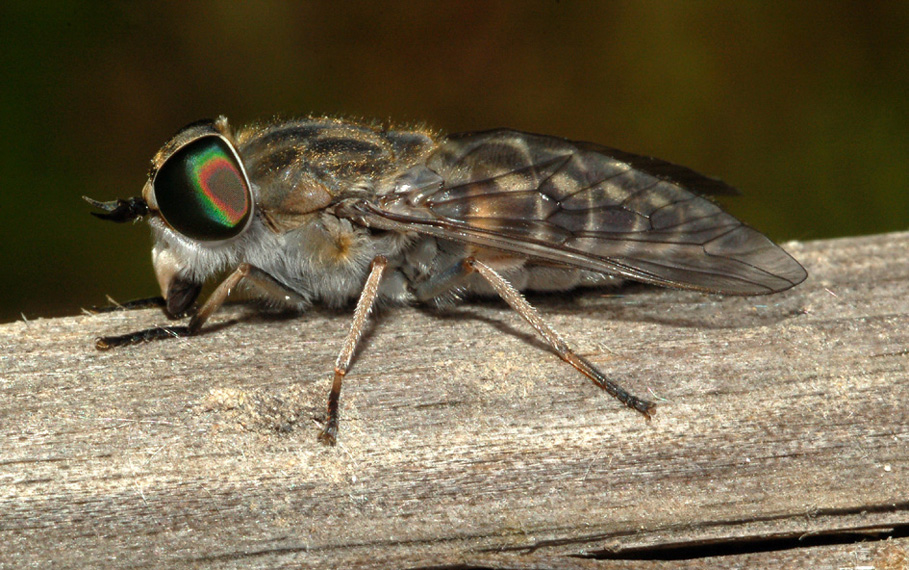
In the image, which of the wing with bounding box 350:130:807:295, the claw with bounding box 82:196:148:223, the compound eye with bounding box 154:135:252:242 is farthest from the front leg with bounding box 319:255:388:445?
the claw with bounding box 82:196:148:223

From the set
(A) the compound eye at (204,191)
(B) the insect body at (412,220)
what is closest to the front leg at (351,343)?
(B) the insect body at (412,220)

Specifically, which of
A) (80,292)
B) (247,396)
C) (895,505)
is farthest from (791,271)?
(80,292)

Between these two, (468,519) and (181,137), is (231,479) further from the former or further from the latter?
(181,137)

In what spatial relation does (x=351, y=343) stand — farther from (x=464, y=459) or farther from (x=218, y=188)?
(x=218, y=188)

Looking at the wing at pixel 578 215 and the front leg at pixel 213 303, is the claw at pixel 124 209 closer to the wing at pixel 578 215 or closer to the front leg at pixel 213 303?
the front leg at pixel 213 303

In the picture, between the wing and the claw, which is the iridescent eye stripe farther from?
the wing

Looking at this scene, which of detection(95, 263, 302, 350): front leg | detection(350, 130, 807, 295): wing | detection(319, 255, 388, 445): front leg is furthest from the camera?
detection(350, 130, 807, 295): wing
